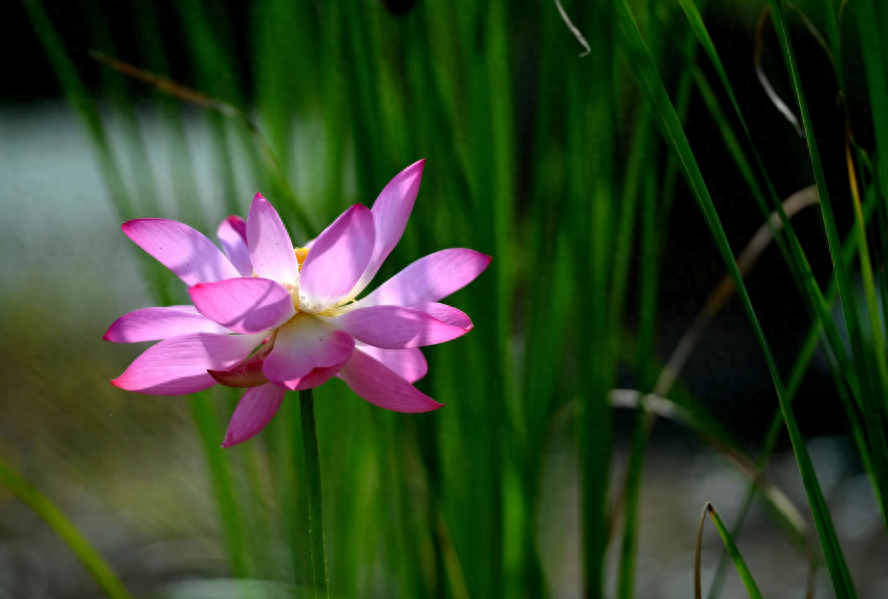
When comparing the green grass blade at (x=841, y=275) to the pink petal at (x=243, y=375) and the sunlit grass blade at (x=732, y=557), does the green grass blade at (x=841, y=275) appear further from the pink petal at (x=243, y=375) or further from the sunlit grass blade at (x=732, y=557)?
the pink petal at (x=243, y=375)

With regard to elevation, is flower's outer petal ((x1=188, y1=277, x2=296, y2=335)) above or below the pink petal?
above

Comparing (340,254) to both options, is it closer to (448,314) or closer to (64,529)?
(448,314)

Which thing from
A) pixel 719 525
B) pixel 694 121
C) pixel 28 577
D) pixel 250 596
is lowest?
pixel 28 577

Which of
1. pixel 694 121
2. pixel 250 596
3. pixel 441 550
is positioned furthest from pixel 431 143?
pixel 694 121

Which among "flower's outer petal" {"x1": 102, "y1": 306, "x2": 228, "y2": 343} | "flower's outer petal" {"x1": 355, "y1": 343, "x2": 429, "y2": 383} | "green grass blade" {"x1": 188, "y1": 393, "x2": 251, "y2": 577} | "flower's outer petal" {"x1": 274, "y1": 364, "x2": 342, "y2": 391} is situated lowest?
"green grass blade" {"x1": 188, "y1": 393, "x2": 251, "y2": 577}

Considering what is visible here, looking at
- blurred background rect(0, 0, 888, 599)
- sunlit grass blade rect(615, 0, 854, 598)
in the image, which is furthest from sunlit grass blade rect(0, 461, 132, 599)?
sunlit grass blade rect(615, 0, 854, 598)

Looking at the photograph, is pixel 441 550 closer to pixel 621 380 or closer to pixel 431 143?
pixel 431 143

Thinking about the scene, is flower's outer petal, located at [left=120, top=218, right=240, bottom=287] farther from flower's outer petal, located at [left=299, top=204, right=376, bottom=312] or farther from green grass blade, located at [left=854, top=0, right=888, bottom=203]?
green grass blade, located at [left=854, top=0, right=888, bottom=203]

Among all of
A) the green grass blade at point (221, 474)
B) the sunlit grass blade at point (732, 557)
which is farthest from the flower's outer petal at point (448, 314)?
the green grass blade at point (221, 474)
